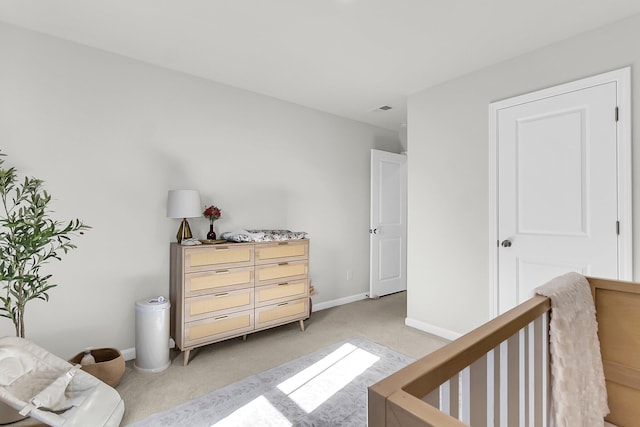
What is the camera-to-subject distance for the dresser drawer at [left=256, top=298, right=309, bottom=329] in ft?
9.48

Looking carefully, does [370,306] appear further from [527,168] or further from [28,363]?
[28,363]

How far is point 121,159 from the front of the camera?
8.38 feet

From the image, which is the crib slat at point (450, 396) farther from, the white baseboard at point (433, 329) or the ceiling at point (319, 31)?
the white baseboard at point (433, 329)

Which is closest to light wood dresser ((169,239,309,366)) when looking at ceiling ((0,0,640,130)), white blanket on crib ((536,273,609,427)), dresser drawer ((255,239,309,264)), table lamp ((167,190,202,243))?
dresser drawer ((255,239,309,264))

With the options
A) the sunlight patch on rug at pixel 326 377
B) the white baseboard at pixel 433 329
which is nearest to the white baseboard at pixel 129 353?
the sunlight patch on rug at pixel 326 377

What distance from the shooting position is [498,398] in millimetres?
868

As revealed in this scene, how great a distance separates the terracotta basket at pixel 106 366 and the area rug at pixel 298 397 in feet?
1.60

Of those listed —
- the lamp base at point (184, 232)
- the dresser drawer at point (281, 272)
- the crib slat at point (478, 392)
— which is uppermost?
the lamp base at point (184, 232)

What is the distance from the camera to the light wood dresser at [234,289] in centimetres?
250

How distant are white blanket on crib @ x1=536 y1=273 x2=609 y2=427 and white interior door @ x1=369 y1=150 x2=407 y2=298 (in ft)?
9.98

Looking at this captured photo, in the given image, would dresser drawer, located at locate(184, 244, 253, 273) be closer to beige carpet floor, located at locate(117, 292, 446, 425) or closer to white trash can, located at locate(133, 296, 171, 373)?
white trash can, located at locate(133, 296, 171, 373)

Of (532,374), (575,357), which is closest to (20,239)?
(532,374)

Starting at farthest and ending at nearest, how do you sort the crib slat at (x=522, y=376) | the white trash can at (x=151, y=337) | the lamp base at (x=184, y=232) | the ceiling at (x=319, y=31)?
the lamp base at (x=184, y=232), the white trash can at (x=151, y=337), the ceiling at (x=319, y=31), the crib slat at (x=522, y=376)

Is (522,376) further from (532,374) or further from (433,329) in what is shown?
(433,329)
